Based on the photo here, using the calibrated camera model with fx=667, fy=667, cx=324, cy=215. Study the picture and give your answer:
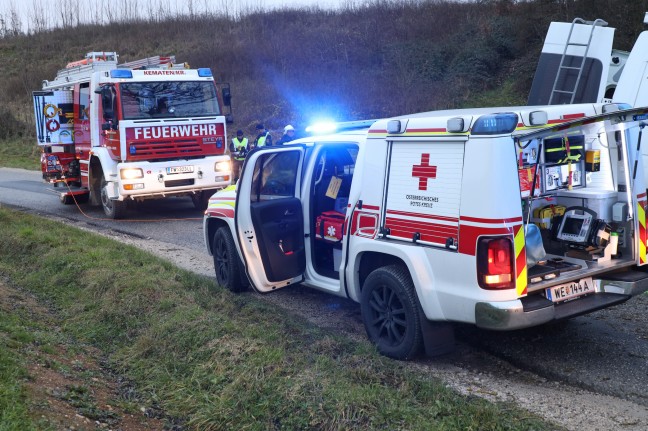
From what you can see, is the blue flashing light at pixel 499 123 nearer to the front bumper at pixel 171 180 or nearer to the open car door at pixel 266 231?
→ the open car door at pixel 266 231

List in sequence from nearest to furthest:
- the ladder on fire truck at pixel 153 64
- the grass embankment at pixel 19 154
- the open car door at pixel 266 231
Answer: the open car door at pixel 266 231 → the ladder on fire truck at pixel 153 64 → the grass embankment at pixel 19 154

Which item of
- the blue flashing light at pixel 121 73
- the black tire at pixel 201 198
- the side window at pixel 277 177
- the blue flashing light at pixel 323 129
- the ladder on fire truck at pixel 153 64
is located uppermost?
the ladder on fire truck at pixel 153 64

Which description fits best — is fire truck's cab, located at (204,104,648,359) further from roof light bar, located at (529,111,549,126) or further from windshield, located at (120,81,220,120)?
windshield, located at (120,81,220,120)

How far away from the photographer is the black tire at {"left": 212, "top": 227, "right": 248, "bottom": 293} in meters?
7.26

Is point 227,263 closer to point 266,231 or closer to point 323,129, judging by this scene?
point 266,231

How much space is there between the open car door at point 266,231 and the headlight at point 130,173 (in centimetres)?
669

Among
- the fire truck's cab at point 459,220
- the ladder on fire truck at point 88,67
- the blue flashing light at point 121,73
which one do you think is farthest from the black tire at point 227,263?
the ladder on fire truck at point 88,67

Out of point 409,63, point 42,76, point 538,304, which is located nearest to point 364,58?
point 409,63

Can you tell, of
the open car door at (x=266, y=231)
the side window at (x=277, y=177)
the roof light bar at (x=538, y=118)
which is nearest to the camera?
the roof light bar at (x=538, y=118)

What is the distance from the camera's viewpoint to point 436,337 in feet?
16.7

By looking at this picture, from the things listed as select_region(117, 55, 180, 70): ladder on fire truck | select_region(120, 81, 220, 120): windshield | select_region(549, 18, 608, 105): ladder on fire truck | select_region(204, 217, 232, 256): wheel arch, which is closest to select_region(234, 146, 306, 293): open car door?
select_region(204, 217, 232, 256): wheel arch

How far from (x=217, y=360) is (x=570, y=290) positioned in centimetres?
272

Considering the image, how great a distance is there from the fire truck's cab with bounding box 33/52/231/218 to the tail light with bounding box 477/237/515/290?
30.8 feet

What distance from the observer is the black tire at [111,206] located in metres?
13.5
